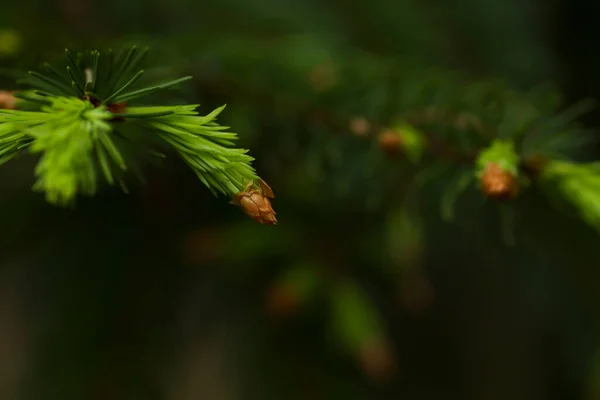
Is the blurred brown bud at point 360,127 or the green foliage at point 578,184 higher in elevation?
the green foliage at point 578,184

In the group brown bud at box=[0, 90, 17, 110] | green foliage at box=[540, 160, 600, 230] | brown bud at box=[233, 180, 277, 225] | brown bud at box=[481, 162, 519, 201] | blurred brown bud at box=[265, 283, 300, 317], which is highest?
green foliage at box=[540, 160, 600, 230]

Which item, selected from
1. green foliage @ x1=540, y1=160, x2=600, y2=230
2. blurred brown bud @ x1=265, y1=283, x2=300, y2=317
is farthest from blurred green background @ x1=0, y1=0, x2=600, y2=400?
green foliage @ x1=540, y1=160, x2=600, y2=230

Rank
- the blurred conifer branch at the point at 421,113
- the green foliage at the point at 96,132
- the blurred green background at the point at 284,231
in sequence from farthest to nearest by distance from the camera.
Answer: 1. the blurred green background at the point at 284,231
2. the blurred conifer branch at the point at 421,113
3. the green foliage at the point at 96,132

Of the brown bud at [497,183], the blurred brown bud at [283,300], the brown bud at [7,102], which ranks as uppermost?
the brown bud at [497,183]

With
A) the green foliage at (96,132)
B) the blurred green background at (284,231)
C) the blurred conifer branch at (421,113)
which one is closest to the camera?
the green foliage at (96,132)

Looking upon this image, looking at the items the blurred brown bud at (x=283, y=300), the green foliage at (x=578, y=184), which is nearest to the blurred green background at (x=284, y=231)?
the blurred brown bud at (x=283, y=300)

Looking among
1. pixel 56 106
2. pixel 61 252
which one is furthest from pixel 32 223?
pixel 56 106

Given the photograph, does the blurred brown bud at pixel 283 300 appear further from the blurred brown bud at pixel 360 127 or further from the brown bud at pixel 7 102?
the brown bud at pixel 7 102

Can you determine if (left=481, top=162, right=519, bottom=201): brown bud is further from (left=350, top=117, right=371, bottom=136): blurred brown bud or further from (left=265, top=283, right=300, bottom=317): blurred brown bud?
(left=265, top=283, right=300, bottom=317): blurred brown bud
